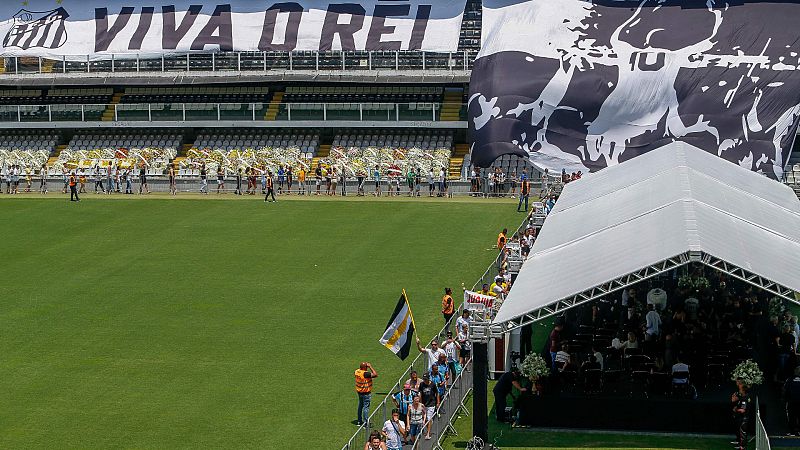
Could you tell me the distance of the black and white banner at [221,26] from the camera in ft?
197

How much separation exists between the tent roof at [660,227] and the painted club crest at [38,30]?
122 ft

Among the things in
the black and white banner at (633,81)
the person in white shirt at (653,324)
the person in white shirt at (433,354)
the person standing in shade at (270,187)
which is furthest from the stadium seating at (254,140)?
the person in white shirt at (433,354)

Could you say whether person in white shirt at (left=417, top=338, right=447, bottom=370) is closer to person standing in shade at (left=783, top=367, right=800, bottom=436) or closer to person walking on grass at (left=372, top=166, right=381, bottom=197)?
person standing in shade at (left=783, top=367, right=800, bottom=436)

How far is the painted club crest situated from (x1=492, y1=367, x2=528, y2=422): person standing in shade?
46.2 metres

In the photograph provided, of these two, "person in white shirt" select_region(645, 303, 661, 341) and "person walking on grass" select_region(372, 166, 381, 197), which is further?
"person walking on grass" select_region(372, 166, 381, 197)

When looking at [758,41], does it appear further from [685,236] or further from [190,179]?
[685,236]

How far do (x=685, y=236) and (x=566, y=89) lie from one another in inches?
1235

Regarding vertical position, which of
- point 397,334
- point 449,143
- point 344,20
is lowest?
point 397,334

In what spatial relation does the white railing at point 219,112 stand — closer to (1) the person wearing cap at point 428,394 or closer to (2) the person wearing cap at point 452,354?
(2) the person wearing cap at point 452,354

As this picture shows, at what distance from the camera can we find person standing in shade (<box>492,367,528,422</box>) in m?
23.7

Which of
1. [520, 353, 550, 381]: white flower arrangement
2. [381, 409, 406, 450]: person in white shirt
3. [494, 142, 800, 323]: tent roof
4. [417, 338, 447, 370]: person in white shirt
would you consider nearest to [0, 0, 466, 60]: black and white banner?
[494, 142, 800, 323]: tent roof

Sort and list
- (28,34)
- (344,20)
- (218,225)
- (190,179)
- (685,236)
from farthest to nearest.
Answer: (28,34), (344,20), (190,179), (218,225), (685,236)

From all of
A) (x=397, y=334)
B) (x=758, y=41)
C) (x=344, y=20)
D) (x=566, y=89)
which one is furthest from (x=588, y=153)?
(x=397, y=334)

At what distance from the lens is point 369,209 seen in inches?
1967
